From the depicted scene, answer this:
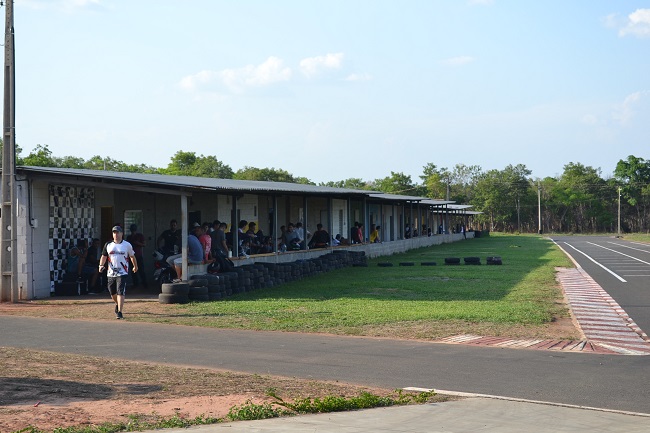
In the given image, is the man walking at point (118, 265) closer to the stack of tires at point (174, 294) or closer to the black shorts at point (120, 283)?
the black shorts at point (120, 283)

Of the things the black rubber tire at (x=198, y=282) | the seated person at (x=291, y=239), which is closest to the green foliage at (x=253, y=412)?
the black rubber tire at (x=198, y=282)

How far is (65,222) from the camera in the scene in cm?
2083

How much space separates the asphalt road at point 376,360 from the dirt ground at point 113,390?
688 millimetres

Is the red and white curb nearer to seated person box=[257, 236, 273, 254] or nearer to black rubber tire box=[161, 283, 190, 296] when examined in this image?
black rubber tire box=[161, 283, 190, 296]

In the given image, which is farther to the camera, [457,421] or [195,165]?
[195,165]

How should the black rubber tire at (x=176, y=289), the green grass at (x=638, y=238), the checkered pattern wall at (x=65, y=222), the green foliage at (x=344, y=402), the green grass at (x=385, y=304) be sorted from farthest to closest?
the green grass at (x=638, y=238), the checkered pattern wall at (x=65, y=222), the black rubber tire at (x=176, y=289), the green grass at (x=385, y=304), the green foliage at (x=344, y=402)

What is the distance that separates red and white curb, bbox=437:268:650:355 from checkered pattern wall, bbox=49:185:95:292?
1167 cm

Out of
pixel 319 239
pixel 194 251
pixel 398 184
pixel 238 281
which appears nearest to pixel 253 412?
pixel 238 281

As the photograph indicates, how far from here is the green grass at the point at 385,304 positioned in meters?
14.6

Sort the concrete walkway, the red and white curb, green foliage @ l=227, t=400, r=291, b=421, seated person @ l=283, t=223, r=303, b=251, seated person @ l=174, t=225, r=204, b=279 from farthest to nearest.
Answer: seated person @ l=283, t=223, r=303, b=251 → seated person @ l=174, t=225, r=204, b=279 → the red and white curb → green foliage @ l=227, t=400, r=291, b=421 → the concrete walkway

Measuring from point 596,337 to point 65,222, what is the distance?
45.1 feet

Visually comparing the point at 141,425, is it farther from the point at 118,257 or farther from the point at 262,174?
the point at 262,174

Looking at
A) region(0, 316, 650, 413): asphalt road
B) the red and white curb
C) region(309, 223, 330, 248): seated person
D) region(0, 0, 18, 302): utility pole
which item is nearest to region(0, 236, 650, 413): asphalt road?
region(0, 316, 650, 413): asphalt road

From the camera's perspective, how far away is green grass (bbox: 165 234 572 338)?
47.9ft
